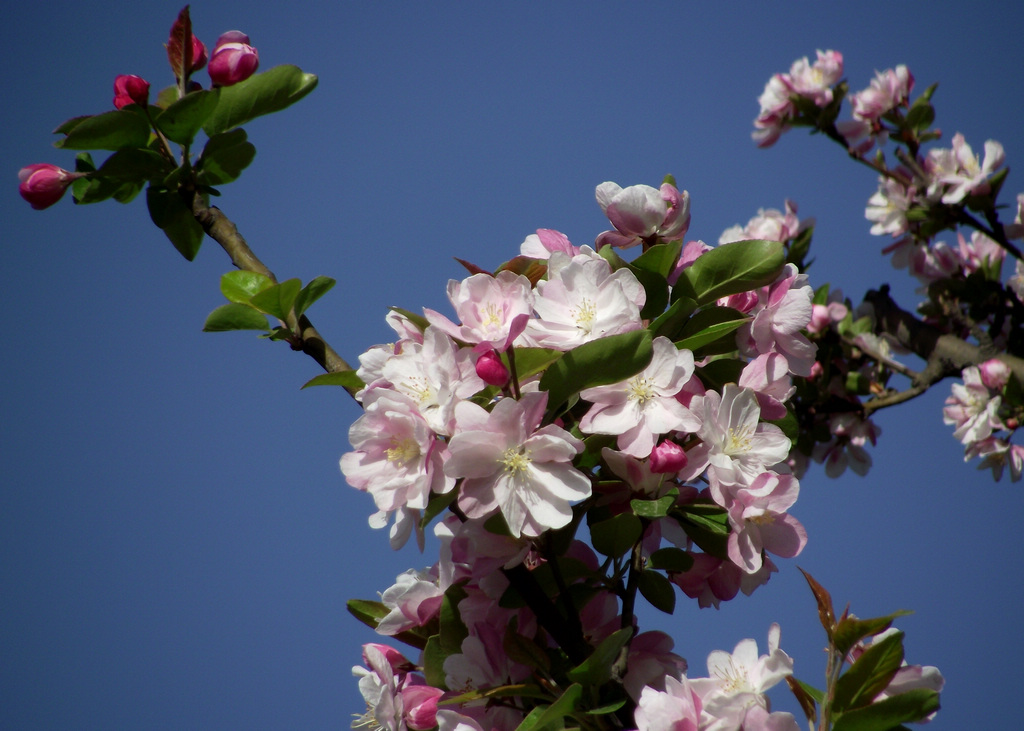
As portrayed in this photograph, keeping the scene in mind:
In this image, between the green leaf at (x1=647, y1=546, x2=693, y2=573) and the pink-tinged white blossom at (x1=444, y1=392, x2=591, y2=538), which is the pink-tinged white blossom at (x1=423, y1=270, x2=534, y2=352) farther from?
the green leaf at (x1=647, y1=546, x2=693, y2=573)

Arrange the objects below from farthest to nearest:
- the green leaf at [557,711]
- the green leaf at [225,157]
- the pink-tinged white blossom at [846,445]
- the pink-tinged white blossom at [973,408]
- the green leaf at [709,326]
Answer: the pink-tinged white blossom at [846,445] < the pink-tinged white blossom at [973,408] < the green leaf at [225,157] < the green leaf at [709,326] < the green leaf at [557,711]

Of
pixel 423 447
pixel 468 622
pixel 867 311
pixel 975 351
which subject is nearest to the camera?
pixel 423 447

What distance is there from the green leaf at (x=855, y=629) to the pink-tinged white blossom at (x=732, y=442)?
169 mm

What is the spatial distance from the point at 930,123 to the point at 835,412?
1100mm

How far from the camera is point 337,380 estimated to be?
0.91 metres

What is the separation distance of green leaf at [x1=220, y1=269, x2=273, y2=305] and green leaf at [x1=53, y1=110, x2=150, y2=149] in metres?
0.21

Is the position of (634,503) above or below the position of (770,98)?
below

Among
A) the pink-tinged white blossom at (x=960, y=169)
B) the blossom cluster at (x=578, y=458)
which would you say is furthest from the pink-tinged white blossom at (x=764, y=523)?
the pink-tinged white blossom at (x=960, y=169)

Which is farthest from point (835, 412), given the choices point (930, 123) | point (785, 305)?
point (785, 305)

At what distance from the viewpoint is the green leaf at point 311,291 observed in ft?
3.12

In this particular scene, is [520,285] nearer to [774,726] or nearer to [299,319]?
[299,319]

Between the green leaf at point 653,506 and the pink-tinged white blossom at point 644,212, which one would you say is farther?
the pink-tinged white blossom at point 644,212

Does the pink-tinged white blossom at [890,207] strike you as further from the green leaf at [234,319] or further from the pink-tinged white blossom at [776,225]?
the green leaf at [234,319]

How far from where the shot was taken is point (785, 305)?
931 mm
